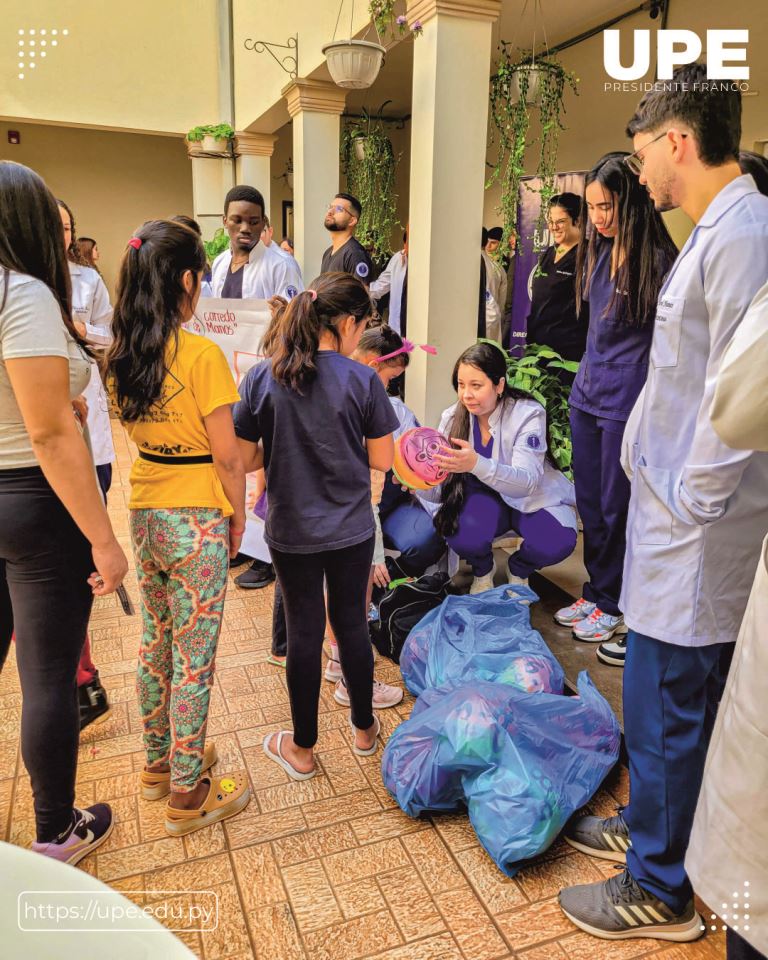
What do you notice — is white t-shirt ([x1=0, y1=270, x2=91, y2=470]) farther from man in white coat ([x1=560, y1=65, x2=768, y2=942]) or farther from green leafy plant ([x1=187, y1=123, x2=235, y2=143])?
green leafy plant ([x1=187, y1=123, x2=235, y2=143])

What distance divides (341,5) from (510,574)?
3893mm

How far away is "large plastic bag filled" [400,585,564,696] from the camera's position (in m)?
2.36

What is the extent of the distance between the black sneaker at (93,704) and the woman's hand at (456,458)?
4.52ft

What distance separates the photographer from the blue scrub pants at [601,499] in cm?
268

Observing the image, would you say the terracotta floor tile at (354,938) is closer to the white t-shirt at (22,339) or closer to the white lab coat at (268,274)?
the white t-shirt at (22,339)

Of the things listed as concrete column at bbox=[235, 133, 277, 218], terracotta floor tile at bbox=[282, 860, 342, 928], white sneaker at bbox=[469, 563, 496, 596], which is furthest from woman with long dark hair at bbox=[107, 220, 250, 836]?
concrete column at bbox=[235, 133, 277, 218]

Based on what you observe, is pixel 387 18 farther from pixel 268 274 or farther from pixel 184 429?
pixel 184 429

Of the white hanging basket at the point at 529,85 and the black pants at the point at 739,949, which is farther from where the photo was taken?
the white hanging basket at the point at 529,85

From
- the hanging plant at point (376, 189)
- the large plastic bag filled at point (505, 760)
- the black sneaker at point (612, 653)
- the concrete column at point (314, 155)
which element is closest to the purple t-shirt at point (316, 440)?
the large plastic bag filled at point (505, 760)

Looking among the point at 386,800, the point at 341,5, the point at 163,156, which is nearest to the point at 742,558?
the point at 386,800

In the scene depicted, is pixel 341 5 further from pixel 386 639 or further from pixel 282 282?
pixel 386 639

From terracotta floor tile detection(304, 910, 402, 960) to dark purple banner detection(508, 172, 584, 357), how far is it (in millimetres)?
3642

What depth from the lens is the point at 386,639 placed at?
2.87 meters

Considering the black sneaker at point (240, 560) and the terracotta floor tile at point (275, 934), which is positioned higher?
the black sneaker at point (240, 560)
